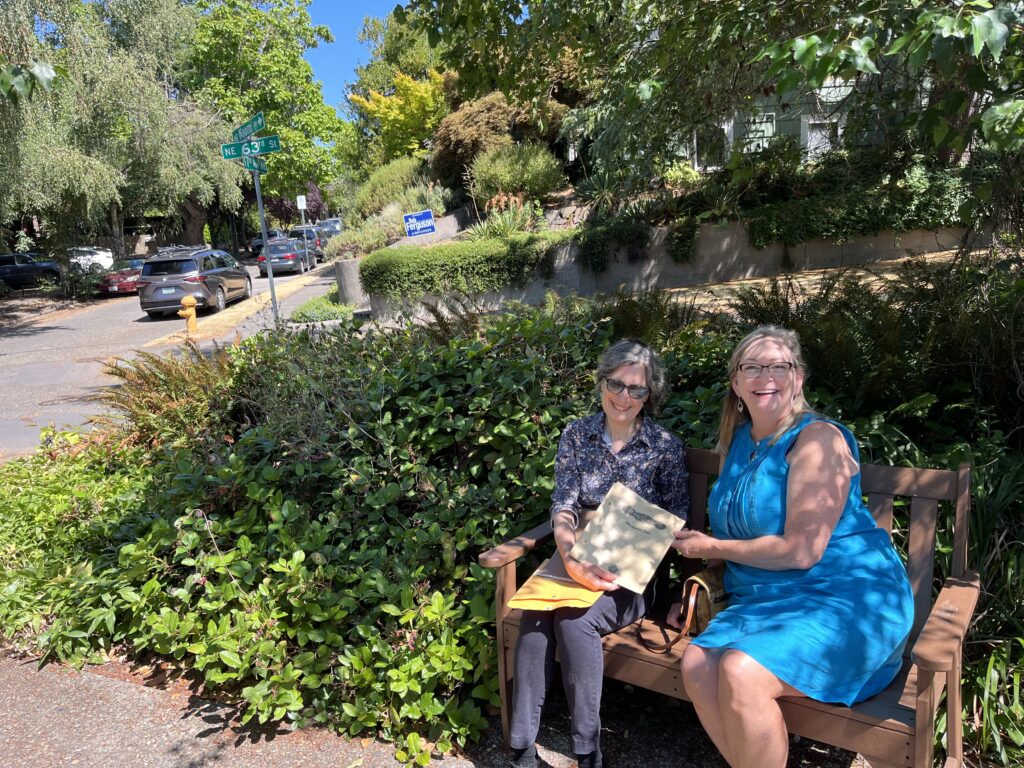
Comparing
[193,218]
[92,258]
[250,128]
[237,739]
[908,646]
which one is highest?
[193,218]

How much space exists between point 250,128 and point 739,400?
757 centimetres

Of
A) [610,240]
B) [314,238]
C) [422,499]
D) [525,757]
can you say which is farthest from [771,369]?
[314,238]

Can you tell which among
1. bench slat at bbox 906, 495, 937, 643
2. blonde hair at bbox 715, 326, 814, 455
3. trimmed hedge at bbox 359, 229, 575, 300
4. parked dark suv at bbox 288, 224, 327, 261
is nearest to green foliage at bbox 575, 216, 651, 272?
trimmed hedge at bbox 359, 229, 575, 300

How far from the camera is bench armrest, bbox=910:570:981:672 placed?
6.28 ft

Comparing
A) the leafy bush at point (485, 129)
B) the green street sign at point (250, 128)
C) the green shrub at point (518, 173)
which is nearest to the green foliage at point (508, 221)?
the green shrub at point (518, 173)

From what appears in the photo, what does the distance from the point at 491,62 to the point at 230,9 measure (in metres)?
36.3

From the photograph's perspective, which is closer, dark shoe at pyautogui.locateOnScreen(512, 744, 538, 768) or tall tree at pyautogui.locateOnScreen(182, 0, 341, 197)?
dark shoe at pyautogui.locateOnScreen(512, 744, 538, 768)

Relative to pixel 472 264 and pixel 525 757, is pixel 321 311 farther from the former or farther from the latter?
pixel 525 757

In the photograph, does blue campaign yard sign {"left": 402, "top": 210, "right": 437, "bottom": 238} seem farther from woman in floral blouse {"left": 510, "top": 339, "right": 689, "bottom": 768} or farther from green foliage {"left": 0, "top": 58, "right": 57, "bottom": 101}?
woman in floral blouse {"left": 510, "top": 339, "right": 689, "bottom": 768}

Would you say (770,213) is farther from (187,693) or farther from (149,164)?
(149,164)

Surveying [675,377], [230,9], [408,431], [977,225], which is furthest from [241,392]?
[230,9]

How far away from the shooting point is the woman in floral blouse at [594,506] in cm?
253

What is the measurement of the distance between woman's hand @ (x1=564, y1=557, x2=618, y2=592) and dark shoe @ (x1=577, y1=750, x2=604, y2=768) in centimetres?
54

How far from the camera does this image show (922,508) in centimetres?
251
